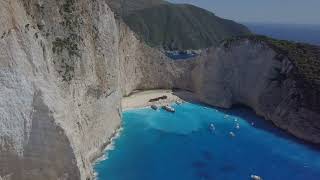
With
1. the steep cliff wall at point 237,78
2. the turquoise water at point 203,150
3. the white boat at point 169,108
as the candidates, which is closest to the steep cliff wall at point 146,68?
the steep cliff wall at point 237,78

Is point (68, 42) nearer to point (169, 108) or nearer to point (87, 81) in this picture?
point (87, 81)

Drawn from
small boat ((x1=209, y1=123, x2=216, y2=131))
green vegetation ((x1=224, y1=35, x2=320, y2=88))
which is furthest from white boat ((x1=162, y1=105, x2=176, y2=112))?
green vegetation ((x1=224, y1=35, x2=320, y2=88))

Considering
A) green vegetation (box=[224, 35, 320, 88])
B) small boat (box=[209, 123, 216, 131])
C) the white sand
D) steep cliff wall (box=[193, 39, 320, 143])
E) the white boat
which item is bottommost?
small boat (box=[209, 123, 216, 131])

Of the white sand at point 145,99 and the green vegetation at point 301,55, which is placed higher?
the green vegetation at point 301,55

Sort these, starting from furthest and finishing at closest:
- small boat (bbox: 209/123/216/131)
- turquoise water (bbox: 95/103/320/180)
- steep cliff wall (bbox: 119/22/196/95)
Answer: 1. steep cliff wall (bbox: 119/22/196/95)
2. small boat (bbox: 209/123/216/131)
3. turquoise water (bbox: 95/103/320/180)

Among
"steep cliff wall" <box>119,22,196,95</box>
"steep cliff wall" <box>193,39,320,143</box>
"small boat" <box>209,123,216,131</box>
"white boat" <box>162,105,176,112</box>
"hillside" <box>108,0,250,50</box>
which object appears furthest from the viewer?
"hillside" <box>108,0,250,50</box>

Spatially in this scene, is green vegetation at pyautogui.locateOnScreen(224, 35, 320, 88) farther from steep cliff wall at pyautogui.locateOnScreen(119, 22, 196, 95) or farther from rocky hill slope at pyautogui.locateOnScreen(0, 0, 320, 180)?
steep cliff wall at pyautogui.locateOnScreen(119, 22, 196, 95)

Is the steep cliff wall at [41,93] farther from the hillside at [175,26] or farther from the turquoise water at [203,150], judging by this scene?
the hillside at [175,26]

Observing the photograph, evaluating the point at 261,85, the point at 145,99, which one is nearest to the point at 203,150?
the point at 261,85

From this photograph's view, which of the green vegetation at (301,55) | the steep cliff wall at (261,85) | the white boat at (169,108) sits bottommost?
the white boat at (169,108)
